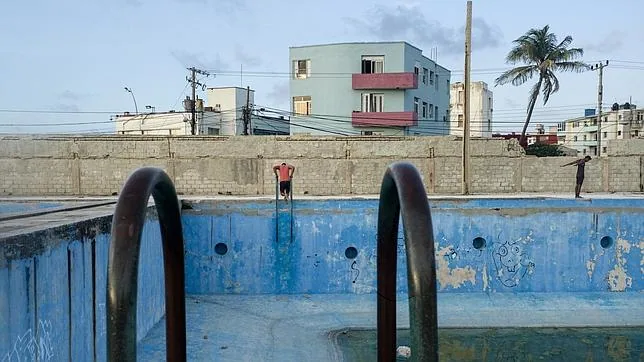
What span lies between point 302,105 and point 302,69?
228 centimetres

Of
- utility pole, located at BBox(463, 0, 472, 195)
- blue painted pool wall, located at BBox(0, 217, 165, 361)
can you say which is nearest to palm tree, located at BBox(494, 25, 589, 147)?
utility pole, located at BBox(463, 0, 472, 195)

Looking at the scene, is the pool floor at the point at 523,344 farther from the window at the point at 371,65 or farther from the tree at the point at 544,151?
the window at the point at 371,65

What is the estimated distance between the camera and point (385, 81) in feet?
111

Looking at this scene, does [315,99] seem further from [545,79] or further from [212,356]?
[212,356]

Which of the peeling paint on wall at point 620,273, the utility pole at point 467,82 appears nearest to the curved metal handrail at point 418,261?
the peeling paint on wall at point 620,273

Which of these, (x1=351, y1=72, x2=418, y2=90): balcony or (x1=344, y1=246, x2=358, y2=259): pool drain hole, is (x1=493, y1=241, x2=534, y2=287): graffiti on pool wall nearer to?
(x1=344, y1=246, x2=358, y2=259): pool drain hole

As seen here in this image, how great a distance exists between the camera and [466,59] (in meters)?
18.5

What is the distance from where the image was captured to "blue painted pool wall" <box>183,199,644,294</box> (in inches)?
518

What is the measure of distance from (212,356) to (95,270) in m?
2.88

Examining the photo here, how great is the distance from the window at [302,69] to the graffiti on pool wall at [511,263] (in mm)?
Answer: 24151

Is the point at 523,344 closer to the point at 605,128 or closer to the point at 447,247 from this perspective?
the point at 447,247

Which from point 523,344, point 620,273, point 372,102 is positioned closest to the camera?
point 523,344

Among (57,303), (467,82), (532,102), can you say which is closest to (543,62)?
(532,102)

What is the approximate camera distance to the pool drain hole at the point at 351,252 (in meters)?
13.3
